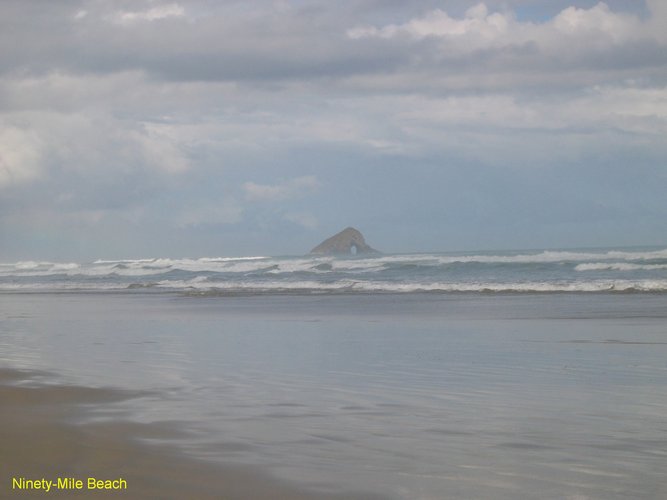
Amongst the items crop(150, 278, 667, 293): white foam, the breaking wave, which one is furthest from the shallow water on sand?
the breaking wave

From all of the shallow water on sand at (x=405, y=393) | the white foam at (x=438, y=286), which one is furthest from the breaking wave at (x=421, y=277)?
the shallow water on sand at (x=405, y=393)

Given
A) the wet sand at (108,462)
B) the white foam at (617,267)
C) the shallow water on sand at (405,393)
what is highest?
the wet sand at (108,462)

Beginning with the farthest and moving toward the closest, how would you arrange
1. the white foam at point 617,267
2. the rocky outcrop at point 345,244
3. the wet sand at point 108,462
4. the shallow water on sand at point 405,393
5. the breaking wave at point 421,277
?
the rocky outcrop at point 345,244 → the white foam at point 617,267 → the breaking wave at point 421,277 → the shallow water on sand at point 405,393 → the wet sand at point 108,462

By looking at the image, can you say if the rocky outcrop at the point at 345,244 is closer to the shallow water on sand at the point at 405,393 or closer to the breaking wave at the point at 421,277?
the breaking wave at the point at 421,277

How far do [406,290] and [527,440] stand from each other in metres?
22.5

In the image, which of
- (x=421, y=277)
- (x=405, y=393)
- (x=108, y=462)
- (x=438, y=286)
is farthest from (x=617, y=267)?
(x=108, y=462)

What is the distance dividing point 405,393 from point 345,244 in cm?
6366

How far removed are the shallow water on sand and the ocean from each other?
2cm

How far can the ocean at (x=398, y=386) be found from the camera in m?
4.56

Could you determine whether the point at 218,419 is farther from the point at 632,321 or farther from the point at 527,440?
the point at 632,321

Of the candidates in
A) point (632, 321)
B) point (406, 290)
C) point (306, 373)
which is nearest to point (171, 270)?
point (406, 290)

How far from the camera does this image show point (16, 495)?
4.07 m

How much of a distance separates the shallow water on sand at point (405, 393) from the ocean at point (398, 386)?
0.06ft

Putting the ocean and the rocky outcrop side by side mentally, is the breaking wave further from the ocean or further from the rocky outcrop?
the rocky outcrop
